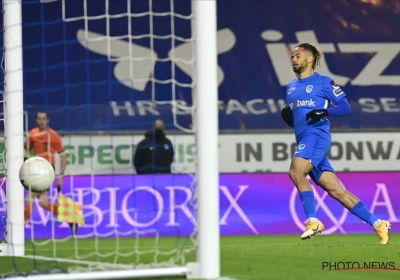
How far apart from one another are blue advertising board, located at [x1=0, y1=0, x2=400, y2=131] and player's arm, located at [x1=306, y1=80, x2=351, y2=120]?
4.84 m

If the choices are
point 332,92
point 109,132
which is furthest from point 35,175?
point 109,132

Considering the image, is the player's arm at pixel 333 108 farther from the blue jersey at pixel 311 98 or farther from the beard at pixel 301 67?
the beard at pixel 301 67

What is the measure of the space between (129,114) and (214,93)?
322 inches

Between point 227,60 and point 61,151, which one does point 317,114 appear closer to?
point 61,151

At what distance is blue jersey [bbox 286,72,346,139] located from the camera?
28.0 feet

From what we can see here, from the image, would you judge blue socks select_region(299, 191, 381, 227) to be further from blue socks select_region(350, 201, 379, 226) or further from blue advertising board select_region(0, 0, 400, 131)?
blue advertising board select_region(0, 0, 400, 131)

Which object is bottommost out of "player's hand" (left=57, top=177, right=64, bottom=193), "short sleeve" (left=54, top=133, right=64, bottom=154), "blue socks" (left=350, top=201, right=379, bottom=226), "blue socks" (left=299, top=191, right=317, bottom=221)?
"blue socks" (left=350, top=201, right=379, bottom=226)

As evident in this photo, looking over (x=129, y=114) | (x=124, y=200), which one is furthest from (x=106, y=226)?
(x=129, y=114)

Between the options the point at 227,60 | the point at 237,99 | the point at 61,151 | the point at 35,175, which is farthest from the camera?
the point at 227,60

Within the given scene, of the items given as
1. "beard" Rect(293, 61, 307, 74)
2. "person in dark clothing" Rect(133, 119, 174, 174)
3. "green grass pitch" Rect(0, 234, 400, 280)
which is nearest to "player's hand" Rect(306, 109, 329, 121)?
"beard" Rect(293, 61, 307, 74)

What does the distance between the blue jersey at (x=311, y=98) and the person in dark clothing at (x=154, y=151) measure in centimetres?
311

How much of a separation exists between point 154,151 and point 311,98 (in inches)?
157

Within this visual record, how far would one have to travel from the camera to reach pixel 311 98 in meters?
8.55

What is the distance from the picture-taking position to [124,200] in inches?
504
